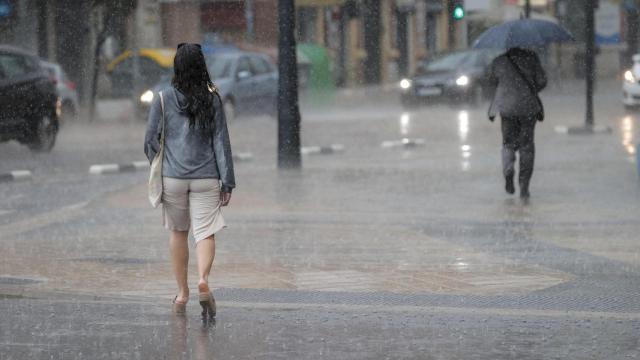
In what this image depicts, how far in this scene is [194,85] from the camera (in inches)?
360

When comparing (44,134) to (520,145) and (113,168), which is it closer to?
(113,168)

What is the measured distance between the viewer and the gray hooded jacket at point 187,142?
9.13 metres

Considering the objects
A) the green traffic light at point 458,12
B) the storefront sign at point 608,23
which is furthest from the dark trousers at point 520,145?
the storefront sign at point 608,23

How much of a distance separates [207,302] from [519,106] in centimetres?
783

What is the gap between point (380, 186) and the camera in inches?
713

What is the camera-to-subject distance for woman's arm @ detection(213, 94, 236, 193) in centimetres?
912

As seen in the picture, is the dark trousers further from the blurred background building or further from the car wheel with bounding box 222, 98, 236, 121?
the car wheel with bounding box 222, 98, 236, 121

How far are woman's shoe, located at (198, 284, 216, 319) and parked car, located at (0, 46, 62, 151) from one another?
15.6 metres

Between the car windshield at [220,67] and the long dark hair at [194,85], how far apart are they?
25.0m

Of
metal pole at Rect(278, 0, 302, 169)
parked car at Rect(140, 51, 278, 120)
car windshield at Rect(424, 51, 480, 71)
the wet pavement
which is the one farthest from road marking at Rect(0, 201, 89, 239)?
car windshield at Rect(424, 51, 480, 71)

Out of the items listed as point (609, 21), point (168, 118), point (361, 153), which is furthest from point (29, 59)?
point (609, 21)

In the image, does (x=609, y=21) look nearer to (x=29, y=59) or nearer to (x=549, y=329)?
(x=29, y=59)

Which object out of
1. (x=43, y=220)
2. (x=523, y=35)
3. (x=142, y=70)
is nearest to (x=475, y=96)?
(x=142, y=70)

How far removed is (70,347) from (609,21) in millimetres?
36683
